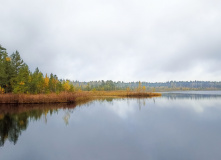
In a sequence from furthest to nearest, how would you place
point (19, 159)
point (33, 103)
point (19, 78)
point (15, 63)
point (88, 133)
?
point (15, 63)
point (19, 78)
point (33, 103)
point (88, 133)
point (19, 159)

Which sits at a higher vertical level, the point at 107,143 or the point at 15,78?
the point at 15,78

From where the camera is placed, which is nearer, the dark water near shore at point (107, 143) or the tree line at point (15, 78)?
the dark water near shore at point (107, 143)

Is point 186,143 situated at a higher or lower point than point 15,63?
lower

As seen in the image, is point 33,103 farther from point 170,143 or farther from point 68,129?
point 170,143

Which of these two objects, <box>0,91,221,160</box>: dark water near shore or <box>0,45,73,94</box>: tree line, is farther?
<box>0,45,73,94</box>: tree line

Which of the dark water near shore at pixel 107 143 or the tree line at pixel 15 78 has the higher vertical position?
the tree line at pixel 15 78

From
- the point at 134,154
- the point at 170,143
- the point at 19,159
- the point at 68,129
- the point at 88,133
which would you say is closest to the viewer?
the point at 19,159

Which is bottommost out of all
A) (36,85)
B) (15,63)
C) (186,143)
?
(186,143)

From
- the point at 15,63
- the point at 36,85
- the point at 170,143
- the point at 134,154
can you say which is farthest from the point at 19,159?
the point at 15,63

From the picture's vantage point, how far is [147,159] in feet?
31.0

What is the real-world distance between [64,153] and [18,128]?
836 cm

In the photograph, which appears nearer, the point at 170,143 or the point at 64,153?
the point at 64,153

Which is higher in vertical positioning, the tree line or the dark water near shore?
the tree line

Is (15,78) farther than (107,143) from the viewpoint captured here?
Yes
